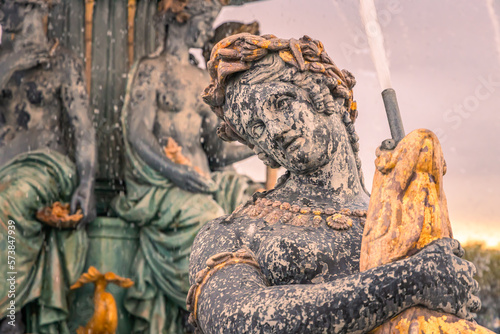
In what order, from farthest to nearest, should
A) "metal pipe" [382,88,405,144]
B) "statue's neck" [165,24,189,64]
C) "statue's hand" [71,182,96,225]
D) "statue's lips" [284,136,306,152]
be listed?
"statue's neck" [165,24,189,64], "statue's hand" [71,182,96,225], "statue's lips" [284,136,306,152], "metal pipe" [382,88,405,144]

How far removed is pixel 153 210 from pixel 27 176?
95 cm

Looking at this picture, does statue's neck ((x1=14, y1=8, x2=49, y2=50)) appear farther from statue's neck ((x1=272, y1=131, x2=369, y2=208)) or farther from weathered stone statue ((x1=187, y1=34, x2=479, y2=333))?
statue's neck ((x1=272, y1=131, x2=369, y2=208))

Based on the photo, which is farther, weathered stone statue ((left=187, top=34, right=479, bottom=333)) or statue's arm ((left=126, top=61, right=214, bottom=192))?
statue's arm ((left=126, top=61, right=214, bottom=192))

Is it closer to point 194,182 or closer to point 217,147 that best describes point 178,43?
point 217,147

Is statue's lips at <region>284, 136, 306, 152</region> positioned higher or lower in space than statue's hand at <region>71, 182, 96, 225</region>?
lower

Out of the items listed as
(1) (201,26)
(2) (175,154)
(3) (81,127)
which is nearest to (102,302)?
(2) (175,154)

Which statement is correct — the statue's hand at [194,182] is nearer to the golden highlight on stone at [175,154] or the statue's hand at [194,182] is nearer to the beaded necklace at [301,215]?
the golden highlight on stone at [175,154]

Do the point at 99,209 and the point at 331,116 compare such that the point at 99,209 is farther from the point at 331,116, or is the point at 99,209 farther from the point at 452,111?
the point at 331,116

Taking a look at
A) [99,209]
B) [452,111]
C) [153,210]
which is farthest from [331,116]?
[452,111]

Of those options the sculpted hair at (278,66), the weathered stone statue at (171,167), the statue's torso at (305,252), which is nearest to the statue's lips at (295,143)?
the sculpted hair at (278,66)

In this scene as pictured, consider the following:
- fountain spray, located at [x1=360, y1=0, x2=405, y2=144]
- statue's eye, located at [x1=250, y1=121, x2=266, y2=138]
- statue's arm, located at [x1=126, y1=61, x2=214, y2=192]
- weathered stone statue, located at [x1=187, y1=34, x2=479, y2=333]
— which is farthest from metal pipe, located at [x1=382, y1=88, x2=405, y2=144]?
statue's arm, located at [x1=126, y1=61, x2=214, y2=192]

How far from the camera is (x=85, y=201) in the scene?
568 cm

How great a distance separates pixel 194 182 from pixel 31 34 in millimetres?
1712

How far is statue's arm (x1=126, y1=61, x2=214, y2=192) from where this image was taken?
5.80 meters
